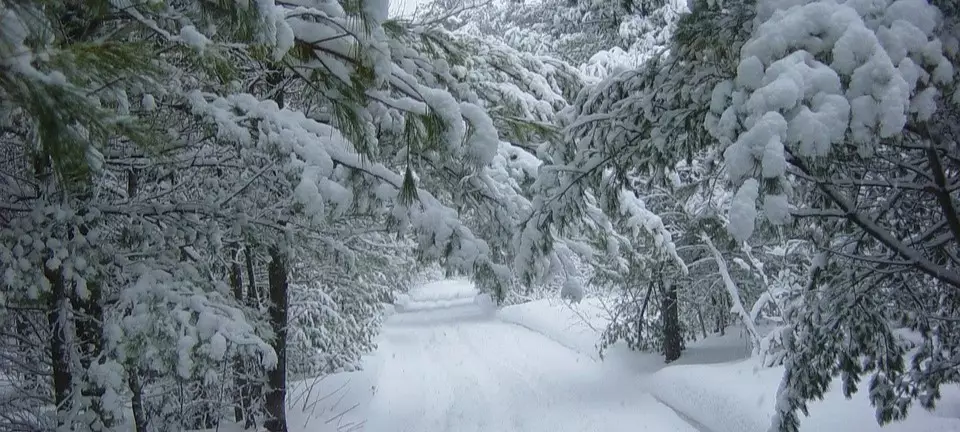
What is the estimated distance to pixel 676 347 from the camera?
40.8ft

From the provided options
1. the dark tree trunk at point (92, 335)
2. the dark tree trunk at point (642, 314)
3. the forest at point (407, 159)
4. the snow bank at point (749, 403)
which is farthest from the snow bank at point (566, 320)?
the dark tree trunk at point (92, 335)

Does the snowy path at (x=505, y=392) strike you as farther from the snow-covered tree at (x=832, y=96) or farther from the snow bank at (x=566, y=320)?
the snow-covered tree at (x=832, y=96)

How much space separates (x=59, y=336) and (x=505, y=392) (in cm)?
950

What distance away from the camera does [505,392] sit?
12.6 meters

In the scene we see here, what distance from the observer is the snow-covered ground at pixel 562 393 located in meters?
8.20

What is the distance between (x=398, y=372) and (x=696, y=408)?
26.1 ft

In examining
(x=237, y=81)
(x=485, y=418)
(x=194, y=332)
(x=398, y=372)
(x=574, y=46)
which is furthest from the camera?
(x=398, y=372)

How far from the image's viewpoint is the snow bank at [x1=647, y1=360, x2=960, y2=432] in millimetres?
6692

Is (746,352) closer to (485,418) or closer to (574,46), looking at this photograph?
(485,418)

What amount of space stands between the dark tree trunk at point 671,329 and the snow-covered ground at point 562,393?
0.23m

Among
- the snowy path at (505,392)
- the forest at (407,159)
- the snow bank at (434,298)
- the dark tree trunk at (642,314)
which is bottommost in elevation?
the snow bank at (434,298)

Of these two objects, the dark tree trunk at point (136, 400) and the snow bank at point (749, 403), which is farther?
the snow bank at point (749, 403)

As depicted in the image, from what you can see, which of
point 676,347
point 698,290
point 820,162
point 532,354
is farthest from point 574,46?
point 820,162

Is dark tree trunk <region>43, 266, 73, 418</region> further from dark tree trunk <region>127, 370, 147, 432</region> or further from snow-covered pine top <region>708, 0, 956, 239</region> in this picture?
snow-covered pine top <region>708, 0, 956, 239</region>
